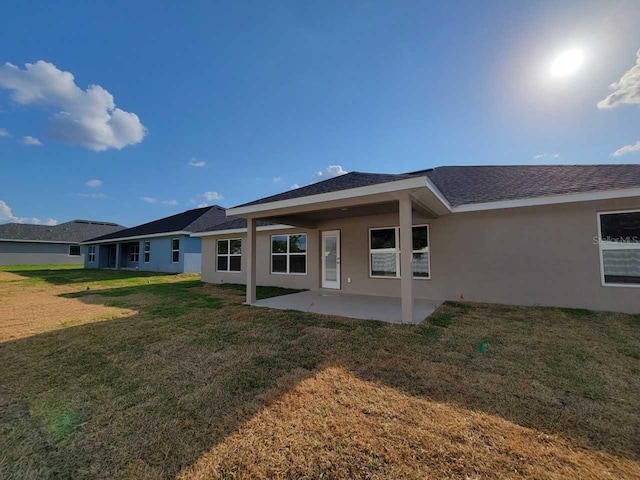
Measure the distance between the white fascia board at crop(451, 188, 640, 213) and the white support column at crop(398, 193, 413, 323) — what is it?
116 inches

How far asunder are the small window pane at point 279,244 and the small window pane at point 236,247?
1986 mm

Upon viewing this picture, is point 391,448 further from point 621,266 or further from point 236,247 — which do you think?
point 236,247

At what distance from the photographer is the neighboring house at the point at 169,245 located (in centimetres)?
1692

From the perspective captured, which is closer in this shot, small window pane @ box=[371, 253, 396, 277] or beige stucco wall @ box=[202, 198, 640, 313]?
beige stucco wall @ box=[202, 198, 640, 313]

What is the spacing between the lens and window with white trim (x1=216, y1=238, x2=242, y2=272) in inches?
495

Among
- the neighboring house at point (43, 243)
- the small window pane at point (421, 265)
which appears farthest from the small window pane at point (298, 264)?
the neighboring house at point (43, 243)

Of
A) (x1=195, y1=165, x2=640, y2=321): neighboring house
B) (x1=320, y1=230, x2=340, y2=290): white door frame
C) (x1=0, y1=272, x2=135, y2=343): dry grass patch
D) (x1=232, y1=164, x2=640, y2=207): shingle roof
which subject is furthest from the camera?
(x1=320, y1=230, x2=340, y2=290): white door frame

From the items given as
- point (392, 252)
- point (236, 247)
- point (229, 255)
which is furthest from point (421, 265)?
point (229, 255)

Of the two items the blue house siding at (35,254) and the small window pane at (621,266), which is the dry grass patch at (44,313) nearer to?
the small window pane at (621,266)

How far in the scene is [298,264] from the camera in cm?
1070

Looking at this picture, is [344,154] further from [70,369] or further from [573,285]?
[70,369]

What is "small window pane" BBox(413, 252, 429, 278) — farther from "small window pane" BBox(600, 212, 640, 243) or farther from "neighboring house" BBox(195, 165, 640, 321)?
"small window pane" BBox(600, 212, 640, 243)

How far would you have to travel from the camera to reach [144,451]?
6.56 ft

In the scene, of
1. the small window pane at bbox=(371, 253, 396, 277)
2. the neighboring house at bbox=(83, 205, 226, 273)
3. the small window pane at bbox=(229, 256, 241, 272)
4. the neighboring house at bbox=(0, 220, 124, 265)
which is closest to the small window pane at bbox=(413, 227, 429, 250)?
the small window pane at bbox=(371, 253, 396, 277)
